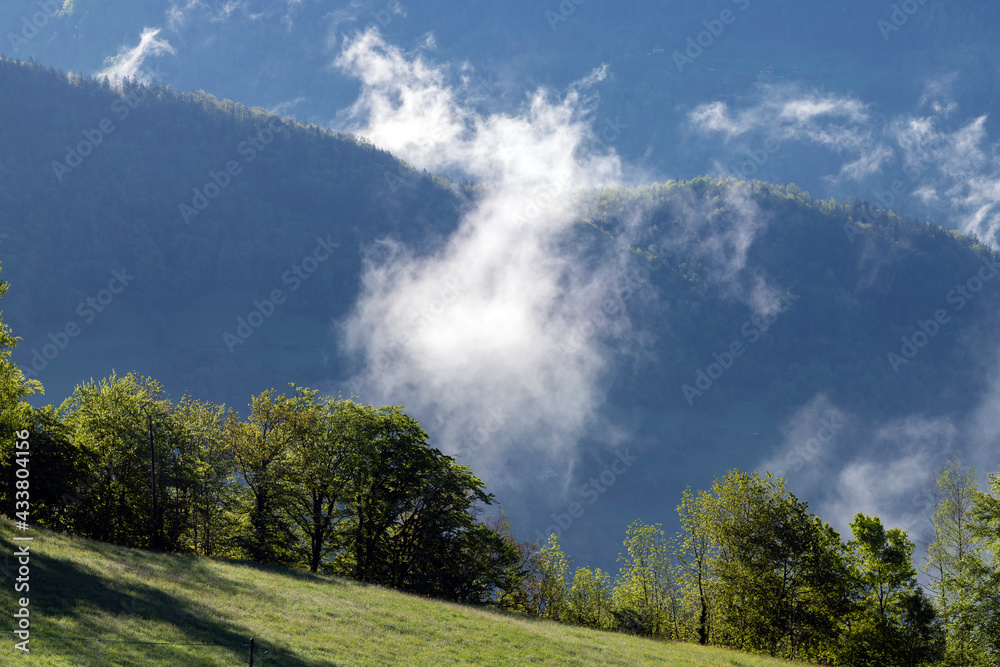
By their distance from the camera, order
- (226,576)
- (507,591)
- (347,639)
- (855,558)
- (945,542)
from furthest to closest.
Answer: (507,591), (945,542), (855,558), (226,576), (347,639)

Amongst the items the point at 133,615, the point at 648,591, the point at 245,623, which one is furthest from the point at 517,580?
the point at 133,615

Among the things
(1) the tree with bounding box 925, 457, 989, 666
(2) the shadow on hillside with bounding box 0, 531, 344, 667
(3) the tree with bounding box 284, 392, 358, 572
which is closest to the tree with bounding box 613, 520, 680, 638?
(1) the tree with bounding box 925, 457, 989, 666

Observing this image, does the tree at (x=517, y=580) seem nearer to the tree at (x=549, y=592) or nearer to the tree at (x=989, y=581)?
the tree at (x=549, y=592)

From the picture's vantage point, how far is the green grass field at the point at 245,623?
2525 cm

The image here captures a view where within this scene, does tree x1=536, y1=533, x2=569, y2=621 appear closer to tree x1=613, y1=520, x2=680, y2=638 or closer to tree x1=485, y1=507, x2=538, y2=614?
tree x1=485, y1=507, x2=538, y2=614

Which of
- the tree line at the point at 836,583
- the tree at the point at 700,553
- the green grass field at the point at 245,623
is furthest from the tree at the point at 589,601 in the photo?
the green grass field at the point at 245,623

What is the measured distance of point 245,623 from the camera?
103 feet

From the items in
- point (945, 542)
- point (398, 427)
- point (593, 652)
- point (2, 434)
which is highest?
point (398, 427)

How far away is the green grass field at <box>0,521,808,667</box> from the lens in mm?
A: 25250

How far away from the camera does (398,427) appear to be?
62625 mm

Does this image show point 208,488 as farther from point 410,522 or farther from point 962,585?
point 962,585

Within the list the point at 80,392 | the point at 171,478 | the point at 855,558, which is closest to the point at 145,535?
the point at 171,478

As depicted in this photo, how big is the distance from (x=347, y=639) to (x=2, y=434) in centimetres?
2064

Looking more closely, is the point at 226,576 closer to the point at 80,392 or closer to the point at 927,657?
the point at 80,392
